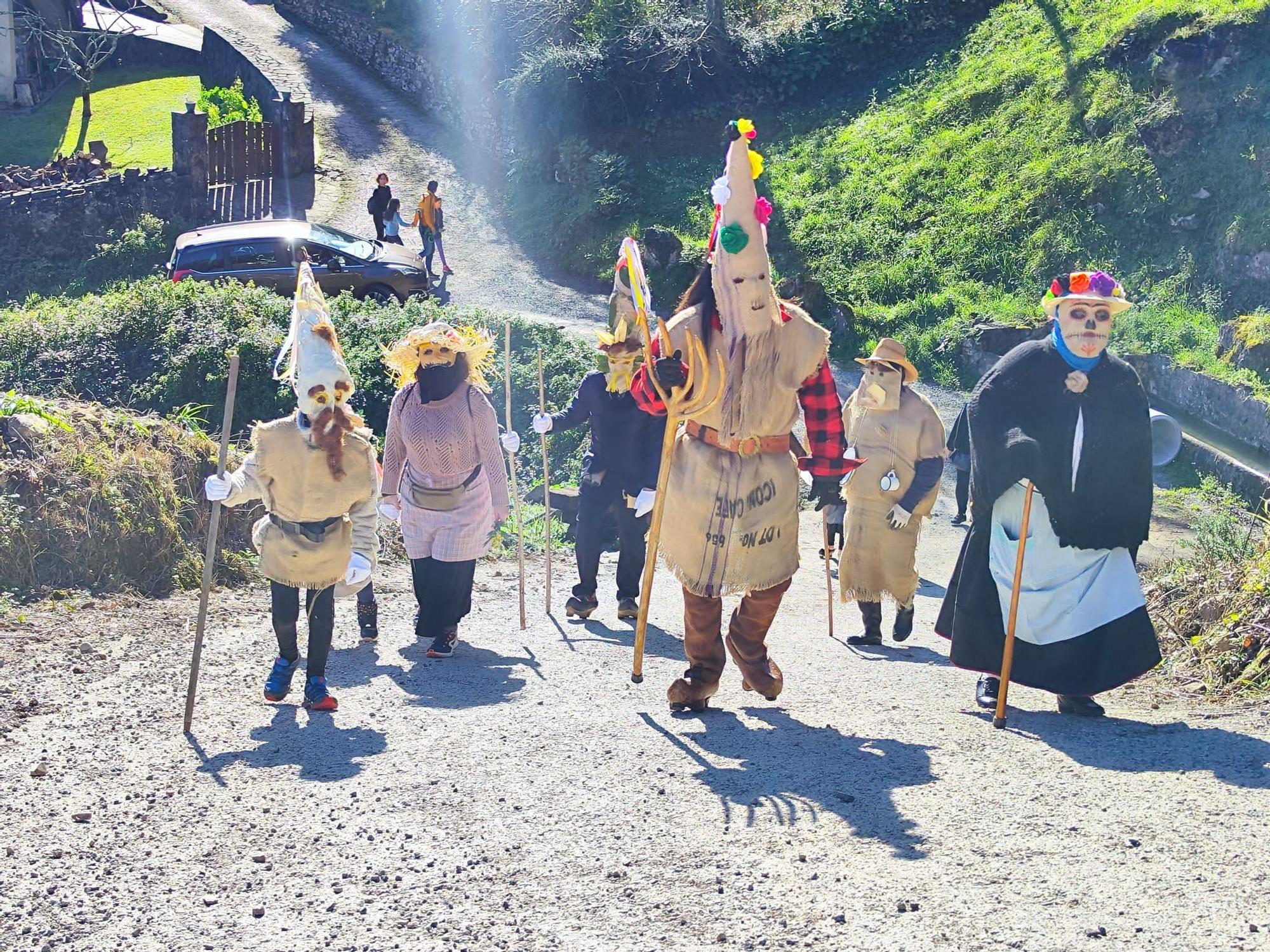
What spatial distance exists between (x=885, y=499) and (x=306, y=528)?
3.68m

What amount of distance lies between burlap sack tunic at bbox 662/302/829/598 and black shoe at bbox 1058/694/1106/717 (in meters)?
1.49

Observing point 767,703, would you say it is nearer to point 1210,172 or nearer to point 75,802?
point 75,802

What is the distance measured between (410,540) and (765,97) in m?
19.4

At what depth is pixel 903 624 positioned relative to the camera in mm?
8828

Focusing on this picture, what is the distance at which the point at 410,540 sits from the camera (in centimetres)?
805

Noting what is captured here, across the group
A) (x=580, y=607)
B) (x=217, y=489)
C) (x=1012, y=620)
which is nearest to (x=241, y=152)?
(x=580, y=607)

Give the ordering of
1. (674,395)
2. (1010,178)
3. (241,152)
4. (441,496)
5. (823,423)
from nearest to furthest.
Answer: (674,395), (823,423), (441,496), (1010,178), (241,152)

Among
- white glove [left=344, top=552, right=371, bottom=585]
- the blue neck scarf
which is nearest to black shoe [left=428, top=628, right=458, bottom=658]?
white glove [left=344, top=552, right=371, bottom=585]

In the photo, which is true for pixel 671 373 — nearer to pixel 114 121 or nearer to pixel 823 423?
pixel 823 423

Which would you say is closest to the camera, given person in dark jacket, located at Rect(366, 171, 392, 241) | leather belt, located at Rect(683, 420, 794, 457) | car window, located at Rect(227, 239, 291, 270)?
leather belt, located at Rect(683, 420, 794, 457)

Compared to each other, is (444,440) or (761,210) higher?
(761,210)

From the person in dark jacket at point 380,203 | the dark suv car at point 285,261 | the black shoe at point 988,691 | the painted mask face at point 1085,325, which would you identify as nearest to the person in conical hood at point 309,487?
the black shoe at point 988,691

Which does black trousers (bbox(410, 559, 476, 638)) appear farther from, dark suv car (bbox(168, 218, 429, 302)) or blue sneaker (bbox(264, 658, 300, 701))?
dark suv car (bbox(168, 218, 429, 302))

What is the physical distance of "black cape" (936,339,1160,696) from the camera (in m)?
6.47
